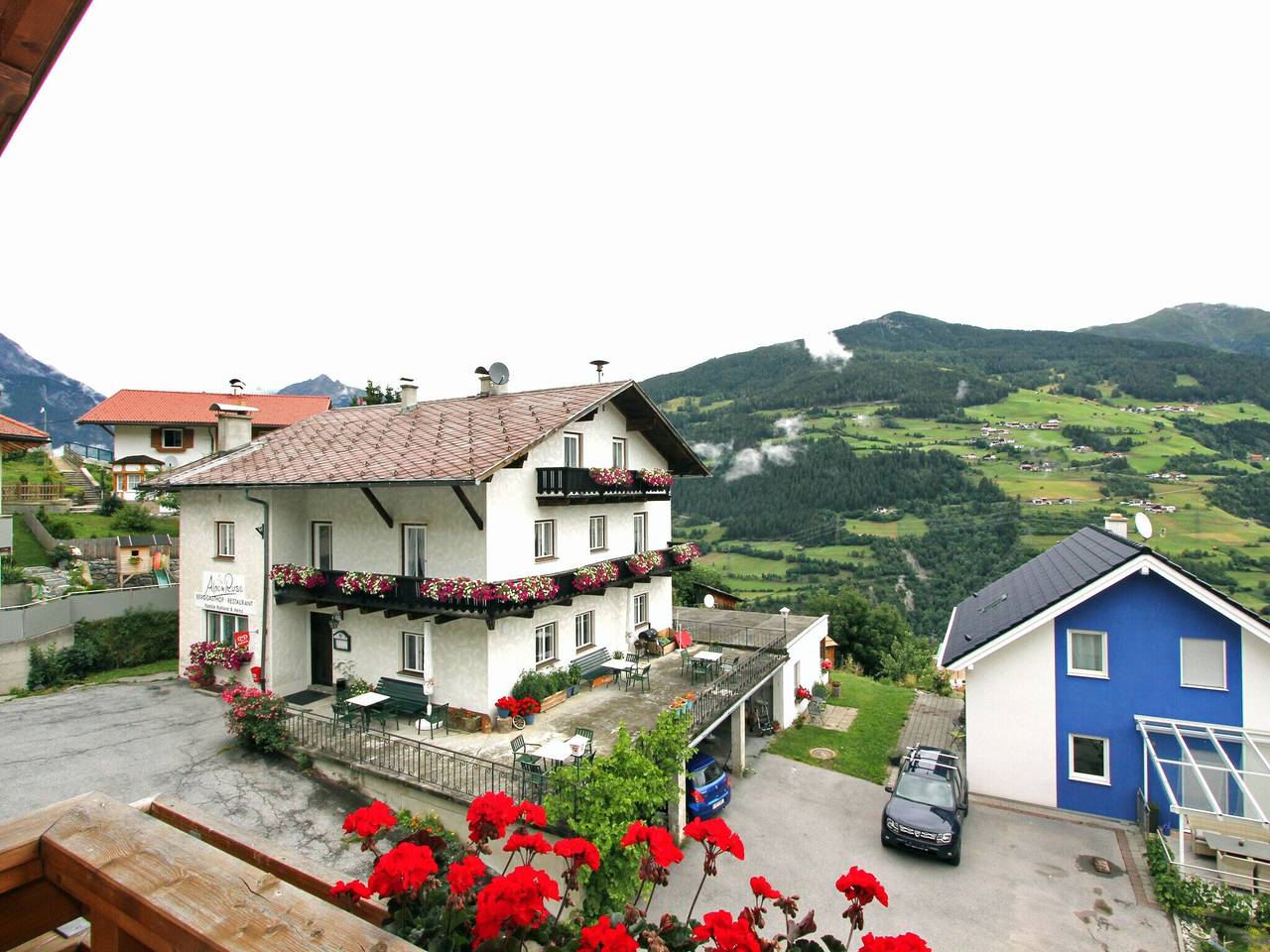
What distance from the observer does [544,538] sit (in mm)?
19141

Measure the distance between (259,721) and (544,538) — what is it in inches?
329

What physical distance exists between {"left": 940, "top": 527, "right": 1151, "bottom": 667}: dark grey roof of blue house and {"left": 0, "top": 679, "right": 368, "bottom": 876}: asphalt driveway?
16243 millimetres

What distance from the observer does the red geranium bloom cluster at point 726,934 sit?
6.76 feet

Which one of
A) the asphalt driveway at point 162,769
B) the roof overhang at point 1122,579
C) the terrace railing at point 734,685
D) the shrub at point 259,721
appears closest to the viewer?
the asphalt driveway at point 162,769

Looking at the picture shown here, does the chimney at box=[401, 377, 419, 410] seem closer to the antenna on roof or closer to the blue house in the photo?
the blue house

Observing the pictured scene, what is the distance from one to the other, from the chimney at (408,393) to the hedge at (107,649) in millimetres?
11793

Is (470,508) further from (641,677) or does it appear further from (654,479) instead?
(641,677)

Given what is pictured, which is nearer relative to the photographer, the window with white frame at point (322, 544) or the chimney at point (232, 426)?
the window with white frame at point (322, 544)

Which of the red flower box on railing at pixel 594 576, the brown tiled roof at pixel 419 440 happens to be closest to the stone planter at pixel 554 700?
the red flower box on railing at pixel 594 576

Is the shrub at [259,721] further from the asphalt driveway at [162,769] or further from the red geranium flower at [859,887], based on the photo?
Result: the red geranium flower at [859,887]

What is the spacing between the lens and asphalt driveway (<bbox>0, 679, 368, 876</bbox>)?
13.0 meters

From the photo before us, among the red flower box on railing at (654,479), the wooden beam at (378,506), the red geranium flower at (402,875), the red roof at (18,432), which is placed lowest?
the red geranium flower at (402,875)

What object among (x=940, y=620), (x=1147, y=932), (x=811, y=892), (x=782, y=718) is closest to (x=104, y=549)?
(x=782, y=718)

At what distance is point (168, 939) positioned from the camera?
152 cm
